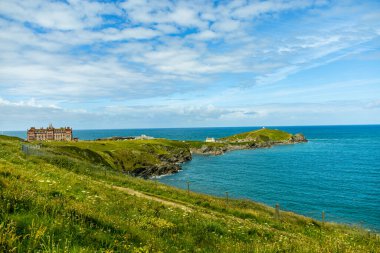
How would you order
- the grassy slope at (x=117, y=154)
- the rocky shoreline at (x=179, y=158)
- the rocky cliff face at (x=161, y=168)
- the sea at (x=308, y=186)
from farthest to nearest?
1. the rocky shoreline at (x=179, y=158)
2. the rocky cliff face at (x=161, y=168)
3. the grassy slope at (x=117, y=154)
4. the sea at (x=308, y=186)

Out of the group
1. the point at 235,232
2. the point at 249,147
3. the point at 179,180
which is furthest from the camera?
the point at 249,147

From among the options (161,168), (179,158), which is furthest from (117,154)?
(179,158)

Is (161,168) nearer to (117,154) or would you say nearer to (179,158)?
(117,154)

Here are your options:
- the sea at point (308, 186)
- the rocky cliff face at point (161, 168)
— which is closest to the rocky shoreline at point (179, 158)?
the rocky cliff face at point (161, 168)

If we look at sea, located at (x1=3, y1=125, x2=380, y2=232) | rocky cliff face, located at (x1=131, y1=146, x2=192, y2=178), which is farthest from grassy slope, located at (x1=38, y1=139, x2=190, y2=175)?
sea, located at (x1=3, y1=125, x2=380, y2=232)

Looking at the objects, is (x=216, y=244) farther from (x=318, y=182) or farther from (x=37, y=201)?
(x=318, y=182)

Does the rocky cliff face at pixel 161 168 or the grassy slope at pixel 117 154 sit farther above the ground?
the grassy slope at pixel 117 154

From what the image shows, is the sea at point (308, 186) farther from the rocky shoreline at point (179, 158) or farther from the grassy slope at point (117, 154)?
the grassy slope at point (117, 154)

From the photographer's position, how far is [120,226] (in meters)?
9.57

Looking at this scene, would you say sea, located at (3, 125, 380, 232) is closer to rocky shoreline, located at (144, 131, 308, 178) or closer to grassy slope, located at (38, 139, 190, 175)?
rocky shoreline, located at (144, 131, 308, 178)

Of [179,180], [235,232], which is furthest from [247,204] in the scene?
[179,180]

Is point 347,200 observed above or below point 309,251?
below

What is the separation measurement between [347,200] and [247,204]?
34982 mm

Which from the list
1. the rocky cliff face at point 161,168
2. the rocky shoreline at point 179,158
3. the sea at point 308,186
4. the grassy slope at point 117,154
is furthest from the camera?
the rocky shoreline at point 179,158
